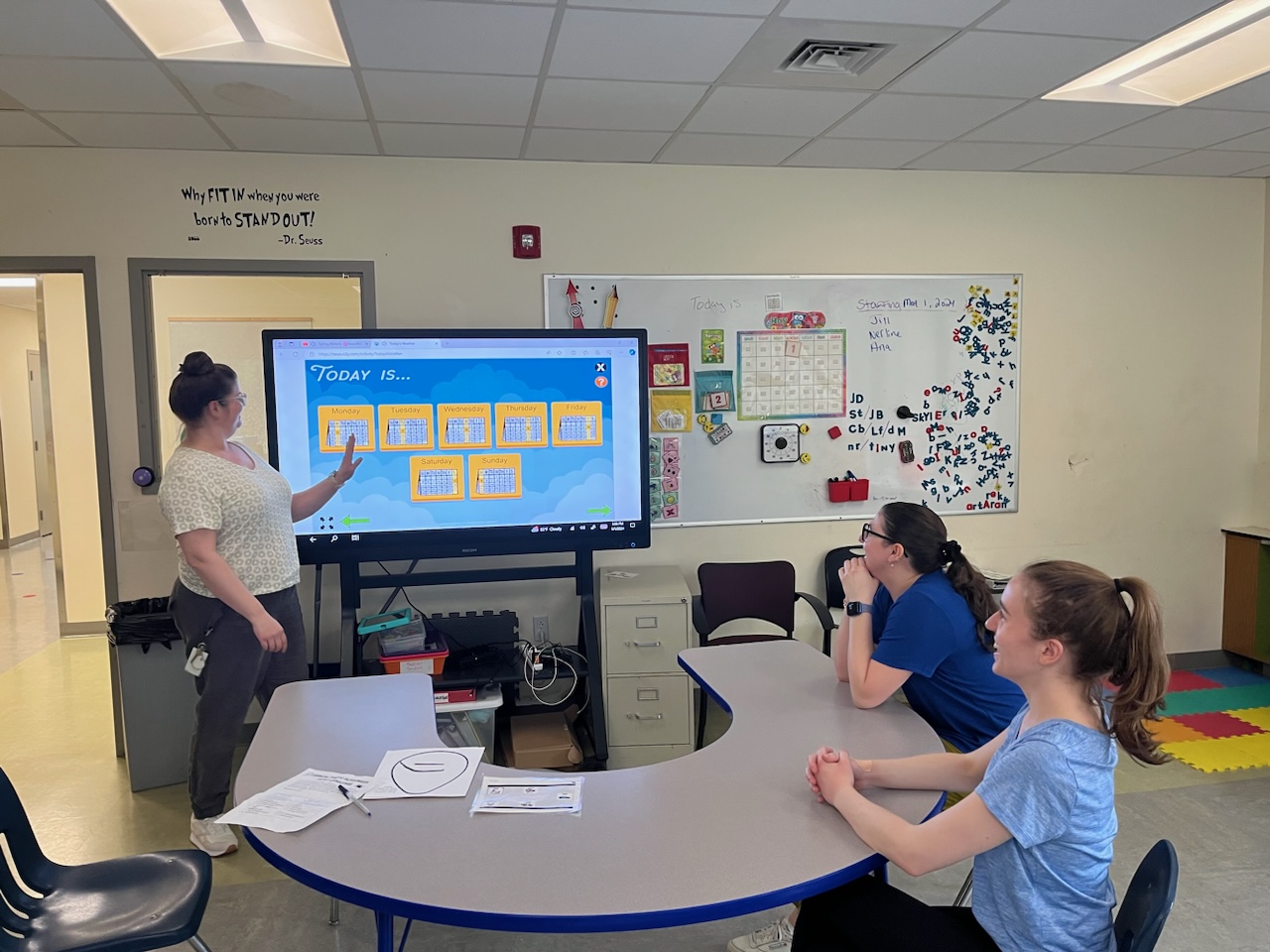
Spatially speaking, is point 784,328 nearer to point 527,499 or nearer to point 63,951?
point 527,499

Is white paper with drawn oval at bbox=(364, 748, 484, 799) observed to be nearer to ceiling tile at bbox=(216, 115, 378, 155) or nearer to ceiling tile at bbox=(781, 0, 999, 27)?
ceiling tile at bbox=(781, 0, 999, 27)

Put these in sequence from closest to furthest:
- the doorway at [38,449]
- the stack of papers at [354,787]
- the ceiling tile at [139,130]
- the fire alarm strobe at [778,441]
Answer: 1. the stack of papers at [354,787]
2. the ceiling tile at [139,130]
3. the fire alarm strobe at [778,441]
4. the doorway at [38,449]

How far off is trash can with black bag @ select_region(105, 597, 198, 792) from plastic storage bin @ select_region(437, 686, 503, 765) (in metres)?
1.02

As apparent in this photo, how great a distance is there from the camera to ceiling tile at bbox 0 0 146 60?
92.1 inches

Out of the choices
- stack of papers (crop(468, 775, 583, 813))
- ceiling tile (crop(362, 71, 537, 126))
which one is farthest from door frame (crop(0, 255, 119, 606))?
stack of papers (crop(468, 775, 583, 813))

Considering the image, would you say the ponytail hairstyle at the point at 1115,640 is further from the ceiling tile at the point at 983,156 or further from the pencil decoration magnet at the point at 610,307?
the ceiling tile at the point at 983,156

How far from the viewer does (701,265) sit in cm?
408

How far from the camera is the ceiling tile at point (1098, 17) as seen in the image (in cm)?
244

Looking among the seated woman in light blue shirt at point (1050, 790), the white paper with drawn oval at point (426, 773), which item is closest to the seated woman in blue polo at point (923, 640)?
the seated woman in light blue shirt at point (1050, 790)

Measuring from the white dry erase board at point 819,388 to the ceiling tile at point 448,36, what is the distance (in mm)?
1267

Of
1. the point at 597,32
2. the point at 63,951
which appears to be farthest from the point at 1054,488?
the point at 63,951

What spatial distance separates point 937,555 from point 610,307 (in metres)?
2.20

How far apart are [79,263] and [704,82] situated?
2672 millimetres

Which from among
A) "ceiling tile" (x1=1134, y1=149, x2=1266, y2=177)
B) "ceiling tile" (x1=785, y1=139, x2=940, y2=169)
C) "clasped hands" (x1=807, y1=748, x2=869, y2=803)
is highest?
"ceiling tile" (x1=1134, y1=149, x2=1266, y2=177)
